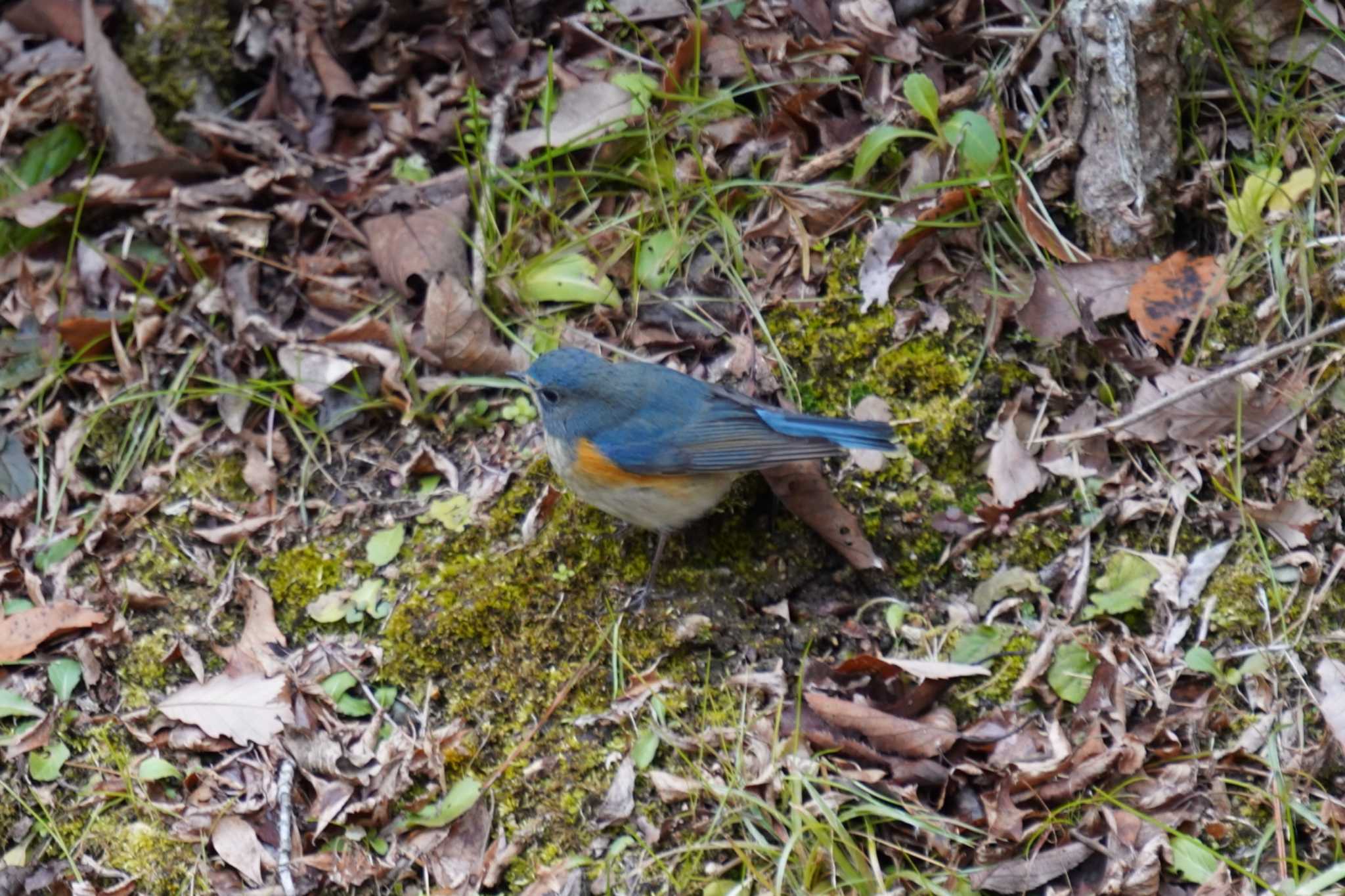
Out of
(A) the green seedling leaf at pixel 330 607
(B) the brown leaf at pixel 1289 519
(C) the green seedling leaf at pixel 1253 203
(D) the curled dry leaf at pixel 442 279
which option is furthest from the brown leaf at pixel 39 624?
(C) the green seedling leaf at pixel 1253 203

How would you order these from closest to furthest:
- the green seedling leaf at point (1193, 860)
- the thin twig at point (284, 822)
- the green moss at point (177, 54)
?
the green seedling leaf at point (1193, 860) < the thin twig at point (284, 822) < the green moss at point (177, 54)

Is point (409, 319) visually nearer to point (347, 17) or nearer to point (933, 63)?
point (347, 17)

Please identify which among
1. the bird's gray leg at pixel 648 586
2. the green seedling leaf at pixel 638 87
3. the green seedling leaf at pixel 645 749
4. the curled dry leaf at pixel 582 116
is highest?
the green seedling leaf at pixel 638 87

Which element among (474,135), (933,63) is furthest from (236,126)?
(933,63)

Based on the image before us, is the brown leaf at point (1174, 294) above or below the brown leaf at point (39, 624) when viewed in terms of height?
above

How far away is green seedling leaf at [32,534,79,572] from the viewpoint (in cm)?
527

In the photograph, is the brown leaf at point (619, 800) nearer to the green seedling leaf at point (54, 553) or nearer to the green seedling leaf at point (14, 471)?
the green seedling leaf at point (54, 553)

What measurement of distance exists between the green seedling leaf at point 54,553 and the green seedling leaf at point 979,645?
11.8ft

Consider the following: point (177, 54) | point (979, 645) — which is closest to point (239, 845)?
point (979, 645)

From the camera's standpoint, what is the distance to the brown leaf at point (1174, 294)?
191 inches

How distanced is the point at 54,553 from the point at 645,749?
2724 mm

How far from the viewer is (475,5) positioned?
6.59 metres

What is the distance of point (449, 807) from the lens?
4.28 meters

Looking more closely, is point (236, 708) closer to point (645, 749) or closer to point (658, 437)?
point (645, 749)
